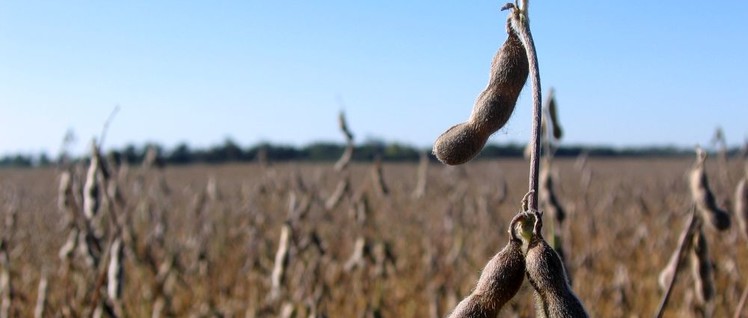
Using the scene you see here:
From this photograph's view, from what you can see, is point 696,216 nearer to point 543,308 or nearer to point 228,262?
point 543,308

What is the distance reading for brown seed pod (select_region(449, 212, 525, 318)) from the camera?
0.87 m

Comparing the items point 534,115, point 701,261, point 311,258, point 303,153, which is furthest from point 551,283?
point 303,153

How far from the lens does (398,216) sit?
450 inches

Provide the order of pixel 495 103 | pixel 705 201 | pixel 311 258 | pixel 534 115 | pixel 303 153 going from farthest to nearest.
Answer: pixel 303 153
pixel 311 258
pixel 705 201
pixel 495 103
pixel 534 115

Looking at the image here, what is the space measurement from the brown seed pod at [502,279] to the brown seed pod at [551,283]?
3 centimetres

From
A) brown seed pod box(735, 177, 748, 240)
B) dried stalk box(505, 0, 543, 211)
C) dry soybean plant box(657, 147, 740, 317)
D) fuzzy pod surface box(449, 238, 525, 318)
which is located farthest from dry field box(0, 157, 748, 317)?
brown seed pod box(735, 177, 748, 240)

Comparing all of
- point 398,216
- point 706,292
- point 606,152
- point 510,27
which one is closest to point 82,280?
point 706,292

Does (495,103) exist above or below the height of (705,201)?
above

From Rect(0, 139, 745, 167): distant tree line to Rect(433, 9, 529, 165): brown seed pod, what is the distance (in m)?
0.10

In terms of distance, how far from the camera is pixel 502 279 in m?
0.87

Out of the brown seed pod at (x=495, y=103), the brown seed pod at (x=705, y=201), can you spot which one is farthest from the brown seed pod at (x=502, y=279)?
the brown seed pod at (x=705, y=201)

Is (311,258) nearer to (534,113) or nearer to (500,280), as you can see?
(500,280)

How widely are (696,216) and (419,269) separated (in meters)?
5.68

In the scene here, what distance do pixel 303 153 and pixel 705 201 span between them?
694 centimetres
